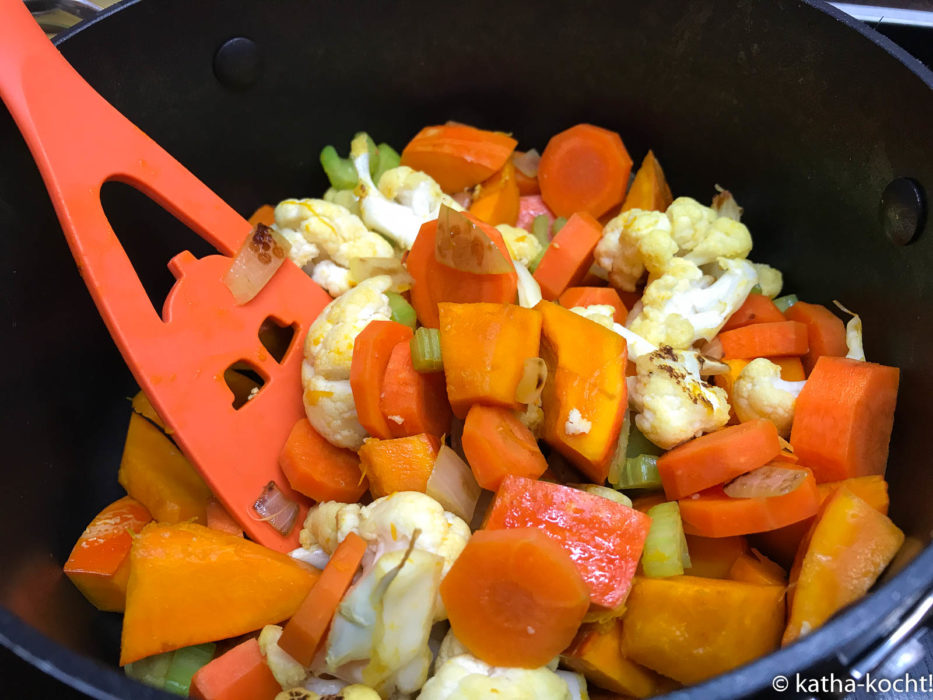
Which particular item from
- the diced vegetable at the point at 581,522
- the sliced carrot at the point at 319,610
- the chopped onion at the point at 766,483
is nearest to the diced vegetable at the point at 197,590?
the sliced carrot at the point at 319,610

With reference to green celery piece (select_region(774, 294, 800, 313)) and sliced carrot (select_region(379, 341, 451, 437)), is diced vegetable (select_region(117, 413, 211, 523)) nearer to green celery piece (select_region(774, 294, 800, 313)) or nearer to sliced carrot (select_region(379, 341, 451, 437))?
sliced carrot (select_region(379, 341, 451, 437))

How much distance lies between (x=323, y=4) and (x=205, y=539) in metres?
1.49

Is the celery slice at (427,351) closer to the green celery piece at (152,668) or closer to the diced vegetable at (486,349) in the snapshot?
the diced vegetable at (486,349)

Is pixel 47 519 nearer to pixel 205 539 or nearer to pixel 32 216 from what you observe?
pixel 205 539

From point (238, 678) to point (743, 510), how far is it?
43.3 inches

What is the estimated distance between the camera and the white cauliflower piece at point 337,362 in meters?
1.69

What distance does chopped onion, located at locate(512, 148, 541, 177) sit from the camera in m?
2.31

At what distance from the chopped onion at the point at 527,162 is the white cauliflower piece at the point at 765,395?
1.00 meters

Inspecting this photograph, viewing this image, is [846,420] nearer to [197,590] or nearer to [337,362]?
[337,362]

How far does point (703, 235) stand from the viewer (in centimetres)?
193

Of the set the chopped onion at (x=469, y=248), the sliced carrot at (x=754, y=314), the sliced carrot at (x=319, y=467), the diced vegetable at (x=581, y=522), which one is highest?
the chopped onion at (x=469, y=248)

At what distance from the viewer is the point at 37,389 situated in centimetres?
176

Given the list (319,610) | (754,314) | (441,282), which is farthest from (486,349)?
(754,314)

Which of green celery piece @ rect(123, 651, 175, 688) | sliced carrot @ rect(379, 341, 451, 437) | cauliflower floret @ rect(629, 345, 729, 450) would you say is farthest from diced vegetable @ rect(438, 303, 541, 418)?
green celery piece @ rect(123, 651, 175, 688)
